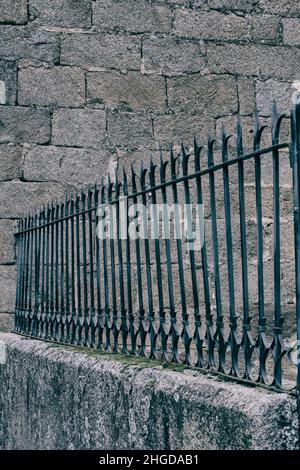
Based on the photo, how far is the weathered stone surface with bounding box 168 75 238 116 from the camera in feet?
25.3

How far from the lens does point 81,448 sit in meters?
4.34

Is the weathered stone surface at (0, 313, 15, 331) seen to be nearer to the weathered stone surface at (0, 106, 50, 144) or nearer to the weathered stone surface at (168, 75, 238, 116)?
the weathered stone surface at (0, 106, 50, 144)

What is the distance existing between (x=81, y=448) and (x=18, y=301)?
2712mm

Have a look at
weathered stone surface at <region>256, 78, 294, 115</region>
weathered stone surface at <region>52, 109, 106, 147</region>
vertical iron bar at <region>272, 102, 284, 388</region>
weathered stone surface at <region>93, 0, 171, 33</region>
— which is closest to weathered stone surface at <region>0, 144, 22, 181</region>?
weathered stone surface at <region>52, 109, 106, 147</region>

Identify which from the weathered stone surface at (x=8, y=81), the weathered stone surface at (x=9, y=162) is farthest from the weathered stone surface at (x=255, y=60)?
the weathered stone surface at (x=9, y=162)

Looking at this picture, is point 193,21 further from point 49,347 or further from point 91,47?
point 49,347

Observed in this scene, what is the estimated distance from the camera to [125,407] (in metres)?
3.86

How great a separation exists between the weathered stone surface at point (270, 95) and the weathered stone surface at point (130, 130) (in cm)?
100

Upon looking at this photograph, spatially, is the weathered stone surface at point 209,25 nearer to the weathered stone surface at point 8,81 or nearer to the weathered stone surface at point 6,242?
the weathered stone surface at point 8,81

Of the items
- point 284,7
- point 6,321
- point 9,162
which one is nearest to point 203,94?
point 284,7

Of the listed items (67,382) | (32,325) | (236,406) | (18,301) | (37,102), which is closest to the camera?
(236,406)

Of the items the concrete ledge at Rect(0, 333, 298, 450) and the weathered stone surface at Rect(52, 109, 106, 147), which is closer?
the concrete ledge at Rect(0, 333, 298, 450)

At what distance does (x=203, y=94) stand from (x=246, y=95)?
38 centimetres

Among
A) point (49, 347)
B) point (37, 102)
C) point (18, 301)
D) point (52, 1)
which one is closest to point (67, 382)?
point (49, 347)
